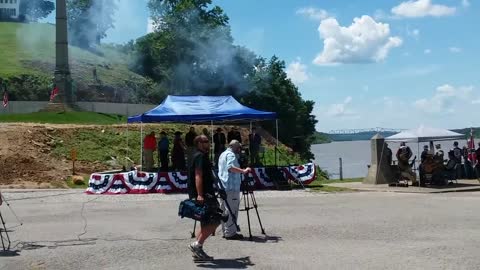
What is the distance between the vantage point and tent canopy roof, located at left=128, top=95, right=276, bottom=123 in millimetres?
21906

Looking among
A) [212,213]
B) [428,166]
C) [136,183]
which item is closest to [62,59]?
[136,183]

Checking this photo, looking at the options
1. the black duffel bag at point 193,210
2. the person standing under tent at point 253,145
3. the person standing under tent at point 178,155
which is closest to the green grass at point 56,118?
the person standing under tent at point 253,145

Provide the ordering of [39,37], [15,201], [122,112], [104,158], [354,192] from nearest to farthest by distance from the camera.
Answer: [15,201] → [354,192] → [104,158] → [122,112] → [39,37]

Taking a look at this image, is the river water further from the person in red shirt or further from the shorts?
the shorts

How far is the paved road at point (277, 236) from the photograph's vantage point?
28.0 feet

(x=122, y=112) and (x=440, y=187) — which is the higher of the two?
(x=122, y=112)

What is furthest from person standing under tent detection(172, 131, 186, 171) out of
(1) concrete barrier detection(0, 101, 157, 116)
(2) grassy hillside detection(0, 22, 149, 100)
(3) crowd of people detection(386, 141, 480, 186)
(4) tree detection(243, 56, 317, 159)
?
(4) tree detection(243, 56, 317, 159)

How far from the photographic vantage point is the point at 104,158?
28781mm

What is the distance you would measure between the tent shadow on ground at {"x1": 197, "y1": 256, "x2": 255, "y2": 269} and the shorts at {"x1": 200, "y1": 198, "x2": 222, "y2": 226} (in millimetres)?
529

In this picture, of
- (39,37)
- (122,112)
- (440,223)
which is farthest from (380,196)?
(39,37)

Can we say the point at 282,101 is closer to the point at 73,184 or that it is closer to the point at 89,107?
the point at 89,107

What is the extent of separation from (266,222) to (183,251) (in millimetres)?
3560

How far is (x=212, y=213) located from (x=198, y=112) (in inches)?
555

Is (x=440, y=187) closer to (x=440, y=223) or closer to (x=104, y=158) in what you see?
(x=440, y=223)
